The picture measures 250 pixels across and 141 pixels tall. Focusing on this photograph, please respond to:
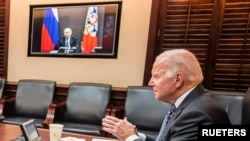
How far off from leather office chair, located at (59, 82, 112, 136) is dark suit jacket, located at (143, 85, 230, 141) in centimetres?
180

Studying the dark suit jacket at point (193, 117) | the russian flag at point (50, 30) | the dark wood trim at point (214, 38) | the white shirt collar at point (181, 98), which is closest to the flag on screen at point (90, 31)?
the russian flag at point (50, 30)

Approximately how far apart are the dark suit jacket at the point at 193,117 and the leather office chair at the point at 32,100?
229 cm

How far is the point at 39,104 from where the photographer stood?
3.20 meters

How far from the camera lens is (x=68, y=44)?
11.1ft

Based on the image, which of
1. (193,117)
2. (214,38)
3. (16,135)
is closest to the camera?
(193,117)

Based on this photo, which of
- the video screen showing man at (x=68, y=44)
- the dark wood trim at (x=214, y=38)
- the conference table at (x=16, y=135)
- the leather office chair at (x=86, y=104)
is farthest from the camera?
the video screen showing man at (x=68, y=44)

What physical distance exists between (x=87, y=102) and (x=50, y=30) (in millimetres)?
1153

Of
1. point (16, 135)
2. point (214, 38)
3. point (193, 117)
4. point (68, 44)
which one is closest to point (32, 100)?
point (68, 44)

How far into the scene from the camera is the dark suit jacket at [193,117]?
3.61 ft

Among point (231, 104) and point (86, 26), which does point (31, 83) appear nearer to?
point (86, 26)

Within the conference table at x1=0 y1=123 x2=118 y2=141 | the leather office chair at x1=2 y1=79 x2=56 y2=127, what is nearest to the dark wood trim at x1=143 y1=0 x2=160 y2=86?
the leather office chair at x1=2 y1=79 x2=56 y2=127

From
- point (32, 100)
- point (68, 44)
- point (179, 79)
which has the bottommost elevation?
point (32, 100)

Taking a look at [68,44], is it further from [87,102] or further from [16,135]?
[16,135]

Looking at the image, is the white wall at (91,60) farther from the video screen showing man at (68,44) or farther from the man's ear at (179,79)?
the man's ear at (179,79)
